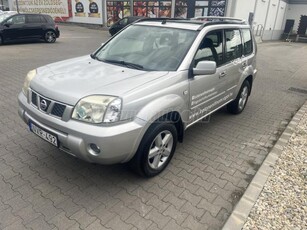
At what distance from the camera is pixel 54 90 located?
9.02 feet

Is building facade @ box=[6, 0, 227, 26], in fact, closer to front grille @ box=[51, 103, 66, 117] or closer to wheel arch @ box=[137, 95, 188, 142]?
wheel arch @ box=[137, 95, 188, 142]

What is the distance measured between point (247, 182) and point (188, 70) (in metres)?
1.58

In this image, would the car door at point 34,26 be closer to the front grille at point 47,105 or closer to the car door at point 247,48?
the car door at point 247,48

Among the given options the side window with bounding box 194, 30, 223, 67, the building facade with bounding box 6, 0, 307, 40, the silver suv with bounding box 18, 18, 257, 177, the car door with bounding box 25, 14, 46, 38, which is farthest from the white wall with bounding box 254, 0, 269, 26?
the side window with bounding box 194, 30, 223, 67

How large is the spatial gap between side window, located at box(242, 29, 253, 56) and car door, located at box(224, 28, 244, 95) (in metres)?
0.24

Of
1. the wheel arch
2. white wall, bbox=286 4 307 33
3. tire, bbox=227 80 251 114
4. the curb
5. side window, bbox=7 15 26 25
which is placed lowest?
the curb

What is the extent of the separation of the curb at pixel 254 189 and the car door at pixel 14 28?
42.8 ft

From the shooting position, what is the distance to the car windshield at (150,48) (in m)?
3.33

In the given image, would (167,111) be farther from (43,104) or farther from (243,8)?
(243,8)

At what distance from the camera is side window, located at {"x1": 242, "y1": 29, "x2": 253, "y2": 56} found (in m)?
4.98

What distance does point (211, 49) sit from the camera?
3820mm

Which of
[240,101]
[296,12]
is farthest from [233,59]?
[296,12]

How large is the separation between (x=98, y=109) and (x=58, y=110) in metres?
0.47

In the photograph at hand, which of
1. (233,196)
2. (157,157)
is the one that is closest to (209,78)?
(157,157)
